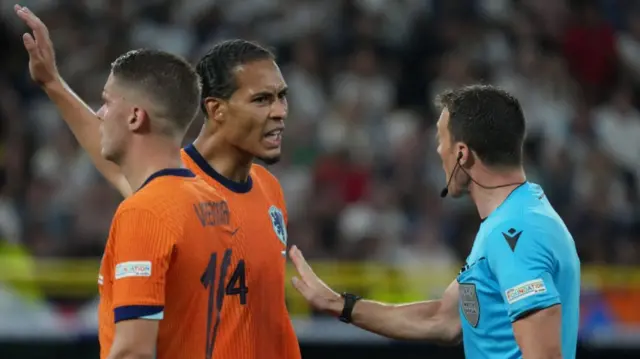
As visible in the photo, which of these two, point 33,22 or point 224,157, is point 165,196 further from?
point 33,22

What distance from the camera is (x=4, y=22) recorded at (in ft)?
Result: 39.1

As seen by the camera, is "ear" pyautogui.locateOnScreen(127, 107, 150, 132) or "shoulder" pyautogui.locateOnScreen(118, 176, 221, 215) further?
"ear" pyautogui.locateOnScreen(127, 107, 150, 132)

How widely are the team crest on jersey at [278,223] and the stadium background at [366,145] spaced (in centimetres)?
340

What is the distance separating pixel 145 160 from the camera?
4090mm

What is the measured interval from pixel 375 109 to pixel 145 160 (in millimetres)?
7968

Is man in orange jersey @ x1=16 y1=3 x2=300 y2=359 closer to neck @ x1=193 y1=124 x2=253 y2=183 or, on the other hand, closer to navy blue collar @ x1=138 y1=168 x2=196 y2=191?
neck @ x1=193 y1=124 x2=253 y2=183

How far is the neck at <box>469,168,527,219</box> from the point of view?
464 centimetres

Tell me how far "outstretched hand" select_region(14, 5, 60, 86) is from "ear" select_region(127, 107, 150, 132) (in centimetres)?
111

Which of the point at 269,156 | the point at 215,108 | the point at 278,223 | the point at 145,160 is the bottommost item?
the point at 278,223

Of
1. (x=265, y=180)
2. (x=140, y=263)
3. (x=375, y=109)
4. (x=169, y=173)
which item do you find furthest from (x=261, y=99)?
(x=375, y=109)

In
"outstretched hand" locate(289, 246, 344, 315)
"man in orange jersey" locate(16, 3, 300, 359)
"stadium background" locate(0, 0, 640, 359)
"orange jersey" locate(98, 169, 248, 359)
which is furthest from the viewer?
"stadium background" locate(0, 0, 640, 359)

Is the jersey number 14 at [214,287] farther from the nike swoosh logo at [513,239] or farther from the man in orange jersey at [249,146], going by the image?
the nike swoosh logo at [513,239]

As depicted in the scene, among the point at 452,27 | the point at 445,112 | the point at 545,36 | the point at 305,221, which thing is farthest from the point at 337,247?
the point at 445,112

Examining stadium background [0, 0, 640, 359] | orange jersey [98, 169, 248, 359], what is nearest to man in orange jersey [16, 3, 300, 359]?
orange jersey [98, 169, 248, 359]
